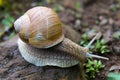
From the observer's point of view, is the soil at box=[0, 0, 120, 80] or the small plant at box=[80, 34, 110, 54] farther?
the small plant at box=[80, 34, 110, 54]

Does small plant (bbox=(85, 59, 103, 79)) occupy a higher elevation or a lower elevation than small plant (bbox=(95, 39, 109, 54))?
lower

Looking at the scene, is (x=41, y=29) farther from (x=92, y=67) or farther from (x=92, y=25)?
(x=92, y=25)

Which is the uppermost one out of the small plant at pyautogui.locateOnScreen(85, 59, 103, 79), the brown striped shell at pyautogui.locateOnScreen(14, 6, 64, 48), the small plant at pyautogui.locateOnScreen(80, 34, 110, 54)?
the brown striped shell at pyautogui.locateOnScreen(14, 6, 64, 48)

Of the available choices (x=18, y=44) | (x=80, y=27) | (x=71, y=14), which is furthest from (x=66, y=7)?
(x=18, y=44)

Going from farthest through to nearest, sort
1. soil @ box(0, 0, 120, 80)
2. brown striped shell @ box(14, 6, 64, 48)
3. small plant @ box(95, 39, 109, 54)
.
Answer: small plant @ box(95, 39, 109, 54) → soil @ box(0, 0, 120, 80) → brown striped shell @ box(14, 6, 64, 48)

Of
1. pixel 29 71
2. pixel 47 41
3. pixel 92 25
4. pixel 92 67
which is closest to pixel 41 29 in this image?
pixel 47 41

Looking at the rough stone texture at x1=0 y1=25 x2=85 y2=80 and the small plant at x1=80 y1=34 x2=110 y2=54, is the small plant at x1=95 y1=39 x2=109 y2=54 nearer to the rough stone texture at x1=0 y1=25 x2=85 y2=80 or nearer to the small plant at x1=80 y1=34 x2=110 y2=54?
the small plant at x1=80 y1=34 x2=110 y2=54

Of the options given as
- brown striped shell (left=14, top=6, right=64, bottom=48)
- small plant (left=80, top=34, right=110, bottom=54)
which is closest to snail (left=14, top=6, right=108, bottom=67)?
brown striped shell (left=14, top=6, right=64, bottom=48)

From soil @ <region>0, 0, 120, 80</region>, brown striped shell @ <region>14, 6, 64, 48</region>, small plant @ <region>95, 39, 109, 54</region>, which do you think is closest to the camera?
brown striped shell @ <region>14, 6, 64, 48</region>
